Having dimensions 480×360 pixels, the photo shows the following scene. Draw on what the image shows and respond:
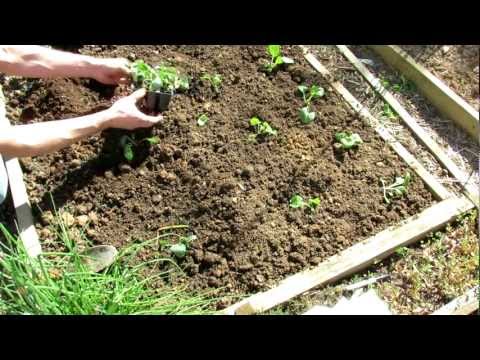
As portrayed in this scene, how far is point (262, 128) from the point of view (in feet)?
9.70

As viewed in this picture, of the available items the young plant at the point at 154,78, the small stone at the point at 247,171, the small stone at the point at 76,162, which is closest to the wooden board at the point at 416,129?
the small stone at the point at 247,171

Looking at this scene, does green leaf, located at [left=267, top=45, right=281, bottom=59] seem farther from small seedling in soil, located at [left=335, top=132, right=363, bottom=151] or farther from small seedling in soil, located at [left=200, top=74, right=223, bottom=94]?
small seedling in soil, located at [left=335, top=132, right=363, bottom=151]

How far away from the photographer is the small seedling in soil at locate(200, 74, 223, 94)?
3092 mm

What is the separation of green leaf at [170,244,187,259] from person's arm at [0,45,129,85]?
110cm

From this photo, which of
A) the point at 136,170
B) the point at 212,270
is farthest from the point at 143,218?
the point at 212,270

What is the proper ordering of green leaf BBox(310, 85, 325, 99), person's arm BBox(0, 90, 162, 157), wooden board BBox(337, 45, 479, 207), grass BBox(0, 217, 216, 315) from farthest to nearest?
green leaf BBox(310, 85, 325, 99), wooden board BBox(337, 45, 479, 207), person's arm BBox(0, 90, 162, 157), grass BBox(0, 217, 216, 315)

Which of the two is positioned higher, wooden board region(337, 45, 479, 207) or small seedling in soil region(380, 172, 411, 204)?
wooden board region(337, 45, 479, 207)

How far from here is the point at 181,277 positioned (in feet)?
8.45

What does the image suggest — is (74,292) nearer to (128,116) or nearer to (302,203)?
(128,116)

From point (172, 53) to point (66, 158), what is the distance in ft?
3.23

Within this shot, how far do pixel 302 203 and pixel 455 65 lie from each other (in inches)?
66.2

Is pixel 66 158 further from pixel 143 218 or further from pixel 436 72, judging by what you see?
pixel 436 72

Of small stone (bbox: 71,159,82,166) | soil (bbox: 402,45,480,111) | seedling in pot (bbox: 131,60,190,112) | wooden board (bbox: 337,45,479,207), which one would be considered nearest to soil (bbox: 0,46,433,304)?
small stone (bbox: 71,159,82,166)

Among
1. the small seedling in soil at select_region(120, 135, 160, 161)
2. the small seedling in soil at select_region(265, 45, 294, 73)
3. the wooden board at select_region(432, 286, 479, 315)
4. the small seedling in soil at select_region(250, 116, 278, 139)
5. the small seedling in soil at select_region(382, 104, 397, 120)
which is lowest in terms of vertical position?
the wooden board at select_region(432, 286, 479, 315)
